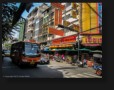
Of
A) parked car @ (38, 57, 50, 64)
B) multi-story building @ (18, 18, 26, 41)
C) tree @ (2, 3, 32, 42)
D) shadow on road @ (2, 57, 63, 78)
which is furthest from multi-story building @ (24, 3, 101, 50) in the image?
shadow on road @ (2, 57, 63, 78)

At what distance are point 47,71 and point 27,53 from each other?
0.83 meters

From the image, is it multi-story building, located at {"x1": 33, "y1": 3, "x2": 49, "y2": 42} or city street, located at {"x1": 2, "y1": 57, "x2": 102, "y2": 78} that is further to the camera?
multi-story building, located at {"x1": 33, "y1": 3, "x2": 49, "y2": 42}

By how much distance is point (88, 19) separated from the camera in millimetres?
7891

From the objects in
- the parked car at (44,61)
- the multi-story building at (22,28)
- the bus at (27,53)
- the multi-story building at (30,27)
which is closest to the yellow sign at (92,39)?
the parked car at (44,61)

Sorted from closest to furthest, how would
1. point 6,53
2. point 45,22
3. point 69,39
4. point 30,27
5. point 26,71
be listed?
point 26,71, point 6,53, point 30,27, point 69,39, point 45,22

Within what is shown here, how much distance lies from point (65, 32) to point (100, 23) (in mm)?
1141

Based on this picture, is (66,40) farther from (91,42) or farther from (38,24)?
(38,24)

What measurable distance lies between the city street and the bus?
7.6 inches

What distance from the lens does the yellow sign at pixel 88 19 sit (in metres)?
7.37

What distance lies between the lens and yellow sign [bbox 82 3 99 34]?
737 centimetres

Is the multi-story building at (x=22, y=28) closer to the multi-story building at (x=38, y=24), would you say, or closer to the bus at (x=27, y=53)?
the bus at (x=27, y=53)

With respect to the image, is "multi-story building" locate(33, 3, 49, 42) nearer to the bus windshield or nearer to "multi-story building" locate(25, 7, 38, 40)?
"multi-story building" locate(25, 7, 38, 40)

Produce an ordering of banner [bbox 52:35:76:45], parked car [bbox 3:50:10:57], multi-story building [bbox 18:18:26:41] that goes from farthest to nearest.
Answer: banner [bbox 52:35:76:45] → parked car [bbox 3:50:10:57] → multi-story building [bbox 18:18:26:41]

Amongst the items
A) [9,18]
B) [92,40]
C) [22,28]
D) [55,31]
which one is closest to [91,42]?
[92,40]
